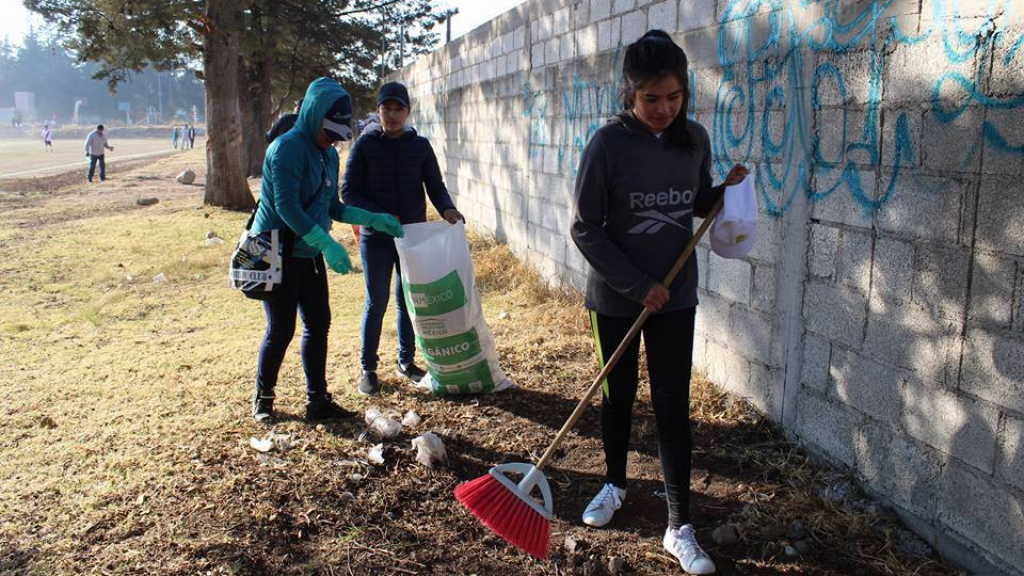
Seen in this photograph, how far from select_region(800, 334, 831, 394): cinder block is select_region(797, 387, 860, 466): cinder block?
5 cm

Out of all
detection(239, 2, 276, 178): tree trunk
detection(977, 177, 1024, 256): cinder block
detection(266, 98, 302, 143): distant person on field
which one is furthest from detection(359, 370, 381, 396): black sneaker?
detection(239, 2, 276, 178): tree trunk

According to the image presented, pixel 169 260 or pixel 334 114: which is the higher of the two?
pixel 334 114

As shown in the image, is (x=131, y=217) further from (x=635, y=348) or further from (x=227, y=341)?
(x=635, y=348)

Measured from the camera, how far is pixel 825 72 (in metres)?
3.20

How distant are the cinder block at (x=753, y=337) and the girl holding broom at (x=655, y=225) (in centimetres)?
116

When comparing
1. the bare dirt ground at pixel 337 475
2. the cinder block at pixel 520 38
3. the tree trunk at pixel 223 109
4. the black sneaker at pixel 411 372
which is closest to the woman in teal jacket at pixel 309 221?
the bare dirt ground at pixel 337 475

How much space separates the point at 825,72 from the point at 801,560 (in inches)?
74.8

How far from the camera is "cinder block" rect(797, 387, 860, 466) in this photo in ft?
10.5

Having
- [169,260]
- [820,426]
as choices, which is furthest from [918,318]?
[169,260]

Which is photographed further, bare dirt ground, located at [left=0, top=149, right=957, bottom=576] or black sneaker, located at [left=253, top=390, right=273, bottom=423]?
black sneaker, located at [left=253, top=390, right=273, bottom=423]

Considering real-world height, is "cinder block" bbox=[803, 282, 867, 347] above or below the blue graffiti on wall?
below

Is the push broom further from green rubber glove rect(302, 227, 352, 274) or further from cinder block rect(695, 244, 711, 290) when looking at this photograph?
cinder block rect(695, 244, 711, 290)

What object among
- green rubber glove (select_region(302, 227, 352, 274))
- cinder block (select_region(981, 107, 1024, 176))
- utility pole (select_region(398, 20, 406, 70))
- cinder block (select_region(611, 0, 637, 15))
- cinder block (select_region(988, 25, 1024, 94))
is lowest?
green rubber glove (select_region(302, 227, 352, 274))

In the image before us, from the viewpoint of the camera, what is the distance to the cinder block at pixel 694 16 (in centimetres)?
418
